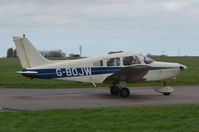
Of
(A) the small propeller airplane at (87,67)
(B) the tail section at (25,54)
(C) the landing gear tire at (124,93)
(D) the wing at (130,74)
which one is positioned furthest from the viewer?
(B) the tail section at (25,54)

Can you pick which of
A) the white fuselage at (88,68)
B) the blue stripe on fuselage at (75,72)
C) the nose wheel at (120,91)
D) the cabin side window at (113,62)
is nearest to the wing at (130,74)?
the white fuselage at (88,68)

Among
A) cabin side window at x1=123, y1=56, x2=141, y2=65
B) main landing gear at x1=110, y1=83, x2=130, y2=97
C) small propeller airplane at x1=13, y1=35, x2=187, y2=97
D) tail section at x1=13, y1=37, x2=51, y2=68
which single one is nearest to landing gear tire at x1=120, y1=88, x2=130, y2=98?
main landing gear at x1=110, y1=83, x2=130, y2=97

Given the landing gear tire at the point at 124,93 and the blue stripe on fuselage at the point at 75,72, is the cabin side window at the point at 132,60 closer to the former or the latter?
the blue stripe on fuselage at the point at 75,72

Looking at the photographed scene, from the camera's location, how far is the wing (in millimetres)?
20025

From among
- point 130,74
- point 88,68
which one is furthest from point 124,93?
point 88,68

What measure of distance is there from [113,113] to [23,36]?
9.87 meters

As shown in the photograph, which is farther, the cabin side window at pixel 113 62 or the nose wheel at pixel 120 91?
the cabin side window at pixel 113 62

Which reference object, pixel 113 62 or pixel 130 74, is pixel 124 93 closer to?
pixel 130 74

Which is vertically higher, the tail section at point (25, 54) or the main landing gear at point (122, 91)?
the tail section at point (25, 54)

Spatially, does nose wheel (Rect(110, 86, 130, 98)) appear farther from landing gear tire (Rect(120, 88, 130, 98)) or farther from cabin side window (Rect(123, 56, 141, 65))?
cabin side window (Rect(123, 56, 141, 65))

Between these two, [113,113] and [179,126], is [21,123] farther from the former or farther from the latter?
[179,126]

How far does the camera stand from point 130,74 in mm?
20672

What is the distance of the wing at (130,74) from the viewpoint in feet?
65.7

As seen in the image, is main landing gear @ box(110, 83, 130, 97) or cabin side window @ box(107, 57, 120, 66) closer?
main landing gear @ box(110, 83, 130, 97)
